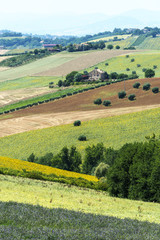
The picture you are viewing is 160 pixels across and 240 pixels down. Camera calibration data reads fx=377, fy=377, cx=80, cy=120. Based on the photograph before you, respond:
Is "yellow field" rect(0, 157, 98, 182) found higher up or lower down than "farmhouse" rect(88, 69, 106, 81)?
higher up

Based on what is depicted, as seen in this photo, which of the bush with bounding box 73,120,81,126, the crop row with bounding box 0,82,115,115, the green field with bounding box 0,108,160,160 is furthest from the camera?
the crop row with bounding box 0,82,115,115

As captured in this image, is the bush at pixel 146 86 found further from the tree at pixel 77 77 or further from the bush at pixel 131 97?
the tree at pixel 77 77

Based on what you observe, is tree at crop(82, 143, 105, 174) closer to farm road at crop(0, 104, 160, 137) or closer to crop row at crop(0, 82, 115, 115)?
farm road at crop(0, 104, 160, 137)

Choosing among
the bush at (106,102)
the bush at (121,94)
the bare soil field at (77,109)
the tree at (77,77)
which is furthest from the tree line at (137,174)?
the tree at (77,77)

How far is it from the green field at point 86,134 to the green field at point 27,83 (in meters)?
78.2

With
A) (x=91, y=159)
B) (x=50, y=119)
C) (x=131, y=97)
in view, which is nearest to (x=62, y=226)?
(x=91, y=159)

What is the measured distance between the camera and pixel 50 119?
104m

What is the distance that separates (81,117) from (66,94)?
33988 millimetres

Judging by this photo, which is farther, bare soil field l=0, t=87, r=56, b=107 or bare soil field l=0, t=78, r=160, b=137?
bare soil field l=0, t=87, r=56, b=107

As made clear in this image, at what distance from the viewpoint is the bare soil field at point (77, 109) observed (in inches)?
3922

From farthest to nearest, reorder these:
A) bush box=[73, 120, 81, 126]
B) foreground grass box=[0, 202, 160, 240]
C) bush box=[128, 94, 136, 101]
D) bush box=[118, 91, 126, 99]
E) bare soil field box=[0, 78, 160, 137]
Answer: bush box=[118, 91, 126, 99] → bush box=[128, 94, 136, 101] → bare soil field box=[0, 78, 160, 137] → bush box=[73, 120, 81, 126] → foreground grass box=[0, 202, 160, 240]

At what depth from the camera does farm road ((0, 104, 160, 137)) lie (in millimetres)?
96125

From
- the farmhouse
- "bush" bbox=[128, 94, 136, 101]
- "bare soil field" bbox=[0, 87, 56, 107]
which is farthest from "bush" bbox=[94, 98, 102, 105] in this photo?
the farmhouse

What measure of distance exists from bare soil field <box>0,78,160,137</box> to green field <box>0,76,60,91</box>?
4386cm
